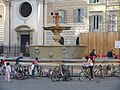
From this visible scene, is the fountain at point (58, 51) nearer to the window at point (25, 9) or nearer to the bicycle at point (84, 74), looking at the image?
the bicycle at point (84, 74)

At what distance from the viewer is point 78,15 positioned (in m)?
55.0

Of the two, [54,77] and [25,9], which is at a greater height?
[25,9]

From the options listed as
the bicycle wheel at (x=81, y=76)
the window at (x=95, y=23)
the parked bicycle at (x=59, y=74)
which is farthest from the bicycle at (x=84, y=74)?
the window at (x=95, y=23)

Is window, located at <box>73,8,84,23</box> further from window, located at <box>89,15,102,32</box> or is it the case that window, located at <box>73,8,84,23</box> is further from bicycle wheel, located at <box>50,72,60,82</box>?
bicycle wheel, located at <box>50,72,60,82</box>

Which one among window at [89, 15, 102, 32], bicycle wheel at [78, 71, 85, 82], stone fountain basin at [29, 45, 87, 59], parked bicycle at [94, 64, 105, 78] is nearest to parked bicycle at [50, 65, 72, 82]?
bicycle wheel at [78, 71, 85, 82]

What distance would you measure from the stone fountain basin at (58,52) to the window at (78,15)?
20.5 meters

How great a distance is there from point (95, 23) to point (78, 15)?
2698mm

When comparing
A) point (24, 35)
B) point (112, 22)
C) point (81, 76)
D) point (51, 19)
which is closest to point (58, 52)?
point (81, 76)

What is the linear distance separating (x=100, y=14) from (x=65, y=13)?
5120mm

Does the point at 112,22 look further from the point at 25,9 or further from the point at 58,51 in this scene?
the point at 58,51

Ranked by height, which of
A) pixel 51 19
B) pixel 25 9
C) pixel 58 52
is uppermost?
pixel 25 9

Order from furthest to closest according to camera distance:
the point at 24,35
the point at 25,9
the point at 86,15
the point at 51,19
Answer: the point at 24,35, the point at 25,9, the point at 51,19, the point at 86,15

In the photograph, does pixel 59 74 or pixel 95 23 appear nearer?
pixel 59 74

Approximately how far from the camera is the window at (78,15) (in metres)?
54.7
